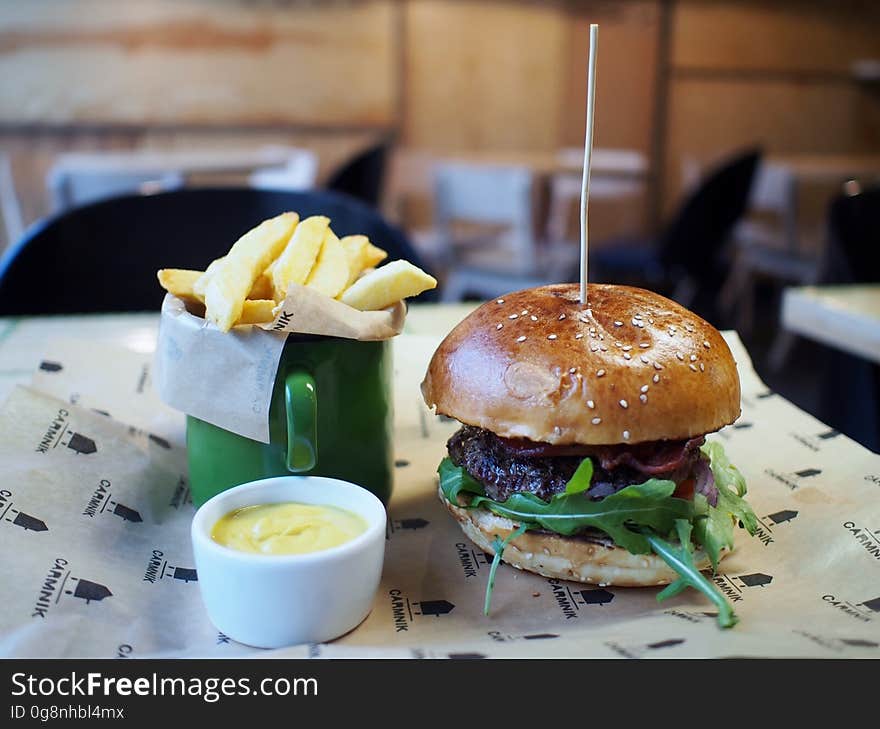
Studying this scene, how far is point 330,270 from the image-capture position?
1.31 metres

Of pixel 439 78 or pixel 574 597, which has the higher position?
pixel 439 78

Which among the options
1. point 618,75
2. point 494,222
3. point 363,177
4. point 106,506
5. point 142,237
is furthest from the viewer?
point 618,75

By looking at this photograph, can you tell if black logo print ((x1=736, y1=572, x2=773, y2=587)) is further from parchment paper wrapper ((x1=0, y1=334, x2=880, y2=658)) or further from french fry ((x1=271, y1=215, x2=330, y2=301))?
french fry ((x1=271, y1=215, x2=330, y2=301))

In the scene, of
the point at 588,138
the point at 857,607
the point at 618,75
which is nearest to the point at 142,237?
the point at 588,138

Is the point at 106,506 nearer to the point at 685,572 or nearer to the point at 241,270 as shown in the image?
the point at 241,270

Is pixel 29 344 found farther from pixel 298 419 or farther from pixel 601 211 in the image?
pixel 601 211

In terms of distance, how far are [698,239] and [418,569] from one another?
4457mm

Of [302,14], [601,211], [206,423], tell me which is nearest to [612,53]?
[601,211]

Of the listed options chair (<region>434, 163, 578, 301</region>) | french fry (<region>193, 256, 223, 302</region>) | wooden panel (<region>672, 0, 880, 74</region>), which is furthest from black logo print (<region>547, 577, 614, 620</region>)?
wooden panel (<region>672, 0, 880, 74</region>)

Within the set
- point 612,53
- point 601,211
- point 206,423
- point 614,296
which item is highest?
point 612,53

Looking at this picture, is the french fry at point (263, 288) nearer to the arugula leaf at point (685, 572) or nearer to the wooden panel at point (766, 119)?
the arugula leaf at point (685, 572)

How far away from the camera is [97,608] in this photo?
1119 mm

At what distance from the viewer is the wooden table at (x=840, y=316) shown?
192 centimetres

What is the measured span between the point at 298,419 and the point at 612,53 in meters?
6.92
